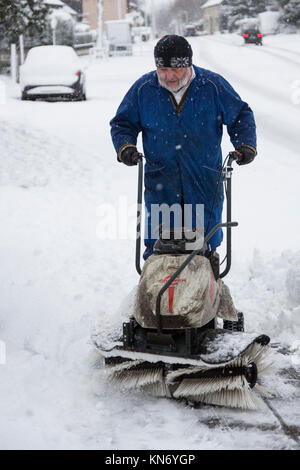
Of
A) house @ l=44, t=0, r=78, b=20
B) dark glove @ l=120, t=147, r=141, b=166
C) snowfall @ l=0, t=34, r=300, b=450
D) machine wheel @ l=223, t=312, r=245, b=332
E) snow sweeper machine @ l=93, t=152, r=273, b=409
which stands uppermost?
house @ l=44, t=0, r=78, b=20

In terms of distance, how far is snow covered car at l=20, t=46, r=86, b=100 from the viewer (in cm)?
1650

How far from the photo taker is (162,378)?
3.60m

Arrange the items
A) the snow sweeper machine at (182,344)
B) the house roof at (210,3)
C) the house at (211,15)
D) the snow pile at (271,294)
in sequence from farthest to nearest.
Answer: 1. the house at (211,15)
2. the house roof at (210,3)
3. the snow pile at (271,294)
4. the snow sweeper machine at (182,344)

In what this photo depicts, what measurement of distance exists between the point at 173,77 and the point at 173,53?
0.14 m

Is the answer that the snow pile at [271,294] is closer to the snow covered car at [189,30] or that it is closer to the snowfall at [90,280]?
the snowfall at [90,280]

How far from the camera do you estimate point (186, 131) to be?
4051 millimetres

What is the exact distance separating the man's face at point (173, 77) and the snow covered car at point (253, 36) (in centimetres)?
3730

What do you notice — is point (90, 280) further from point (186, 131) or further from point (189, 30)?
point (189, 30)

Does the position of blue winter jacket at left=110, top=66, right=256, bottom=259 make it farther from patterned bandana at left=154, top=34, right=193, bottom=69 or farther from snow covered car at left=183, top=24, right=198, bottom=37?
snow covered car at left=183, top=24, right=198, bottom=37

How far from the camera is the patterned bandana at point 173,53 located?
152 inches

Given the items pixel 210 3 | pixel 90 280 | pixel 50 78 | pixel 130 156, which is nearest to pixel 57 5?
pixel 50 78

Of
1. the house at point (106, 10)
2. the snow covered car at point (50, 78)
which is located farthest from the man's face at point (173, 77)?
the house at point (106, 10)

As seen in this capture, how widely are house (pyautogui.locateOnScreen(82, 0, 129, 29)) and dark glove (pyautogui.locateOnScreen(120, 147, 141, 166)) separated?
179ft

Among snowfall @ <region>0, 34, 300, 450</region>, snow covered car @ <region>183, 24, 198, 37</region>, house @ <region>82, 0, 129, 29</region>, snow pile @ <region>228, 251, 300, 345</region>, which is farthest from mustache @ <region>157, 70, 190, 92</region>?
house @ <region>82, 0, 129, 29</region>
